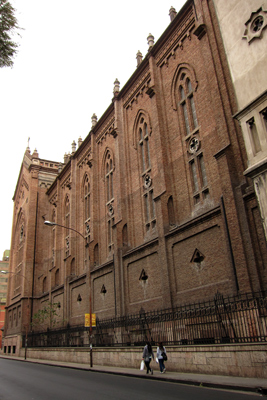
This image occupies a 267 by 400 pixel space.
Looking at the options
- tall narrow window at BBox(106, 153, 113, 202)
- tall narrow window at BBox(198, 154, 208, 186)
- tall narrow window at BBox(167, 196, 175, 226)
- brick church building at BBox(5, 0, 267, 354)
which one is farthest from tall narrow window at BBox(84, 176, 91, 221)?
tall narrow window at BBox(198, 154, 208, 186)

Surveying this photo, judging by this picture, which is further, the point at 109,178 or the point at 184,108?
the point at 109,178

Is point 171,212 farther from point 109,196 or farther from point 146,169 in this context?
point 109,196

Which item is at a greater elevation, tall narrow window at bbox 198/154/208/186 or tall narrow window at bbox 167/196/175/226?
tall narrow window at bbox 198/154/208/186

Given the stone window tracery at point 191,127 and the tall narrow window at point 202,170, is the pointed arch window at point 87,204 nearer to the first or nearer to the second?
the stone window tracery at point 191,127

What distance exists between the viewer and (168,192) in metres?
20.1

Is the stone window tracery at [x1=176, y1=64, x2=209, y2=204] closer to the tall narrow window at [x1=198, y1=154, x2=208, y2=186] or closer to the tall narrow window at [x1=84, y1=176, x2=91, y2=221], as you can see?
the tall narrow window at [x1=198, y1=154, x2=208, y2=186]

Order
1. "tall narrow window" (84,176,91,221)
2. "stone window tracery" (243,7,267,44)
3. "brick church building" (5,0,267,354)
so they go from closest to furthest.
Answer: "stone window tracery" (243,7,267,44) < "brick church building" (5,0,267,354) < "tall narrow window" (84,176,91,221)

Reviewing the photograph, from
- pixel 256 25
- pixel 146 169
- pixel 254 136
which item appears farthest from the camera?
pixel 146 169

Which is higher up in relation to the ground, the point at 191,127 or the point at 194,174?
the point at 191,127

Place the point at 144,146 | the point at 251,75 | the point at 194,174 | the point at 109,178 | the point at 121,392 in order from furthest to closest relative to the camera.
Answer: the point at 109,178 → the point at 144,146 → the point at 194,174 → the point at 251,75 → the point at 121,392

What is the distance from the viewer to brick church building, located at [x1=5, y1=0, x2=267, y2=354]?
15117 mm

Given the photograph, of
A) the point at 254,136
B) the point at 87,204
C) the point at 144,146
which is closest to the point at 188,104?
the point at 144,146

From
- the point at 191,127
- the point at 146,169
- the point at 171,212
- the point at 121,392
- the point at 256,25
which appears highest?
the point at 256,25

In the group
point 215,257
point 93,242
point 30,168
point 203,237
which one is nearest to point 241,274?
point 215,257
